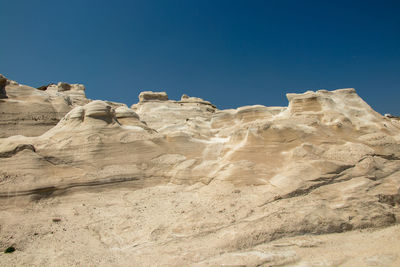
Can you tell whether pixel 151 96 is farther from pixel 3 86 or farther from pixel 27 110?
pixel 3 86

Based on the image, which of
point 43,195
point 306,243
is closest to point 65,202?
point 43,195

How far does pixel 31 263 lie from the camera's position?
6.12 metres

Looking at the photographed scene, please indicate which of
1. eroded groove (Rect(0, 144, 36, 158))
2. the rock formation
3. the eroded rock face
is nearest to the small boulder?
the eroded rock face

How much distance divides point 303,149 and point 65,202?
27.5 feet

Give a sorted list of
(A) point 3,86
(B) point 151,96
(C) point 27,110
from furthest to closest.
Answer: (B) point 151,96 < (A) point 3,86 < (C) point 27,110

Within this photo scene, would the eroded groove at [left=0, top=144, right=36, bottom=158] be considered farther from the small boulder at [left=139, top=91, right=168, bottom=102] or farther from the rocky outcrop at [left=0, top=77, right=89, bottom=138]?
the small boulder at [left=139, top=91, right=168, bottom=102]

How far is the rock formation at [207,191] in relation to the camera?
666cm

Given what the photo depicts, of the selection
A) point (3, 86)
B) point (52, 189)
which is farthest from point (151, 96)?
point (52, 189)

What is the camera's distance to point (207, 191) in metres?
9.32

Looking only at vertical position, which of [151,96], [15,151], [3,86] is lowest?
[15,151]

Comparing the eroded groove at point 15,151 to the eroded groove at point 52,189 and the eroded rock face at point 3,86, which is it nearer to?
the eroded groove at point 52,189

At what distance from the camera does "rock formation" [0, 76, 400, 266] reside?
6.66 m

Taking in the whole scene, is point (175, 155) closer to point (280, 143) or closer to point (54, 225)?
point (280, 143)

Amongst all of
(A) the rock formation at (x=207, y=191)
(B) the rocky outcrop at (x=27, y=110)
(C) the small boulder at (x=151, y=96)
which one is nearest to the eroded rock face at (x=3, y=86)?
(B) the rocky outcrop at (x=27, y=110)
